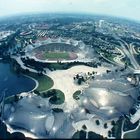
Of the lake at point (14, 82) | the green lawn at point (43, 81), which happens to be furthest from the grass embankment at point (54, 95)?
the lake at point (14, 82)

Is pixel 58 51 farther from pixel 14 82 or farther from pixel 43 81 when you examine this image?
pixel 14 82

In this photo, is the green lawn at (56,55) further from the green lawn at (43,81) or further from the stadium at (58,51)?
the green lawn at (43,81)

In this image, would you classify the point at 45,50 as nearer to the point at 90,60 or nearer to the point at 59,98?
the point at 90,60

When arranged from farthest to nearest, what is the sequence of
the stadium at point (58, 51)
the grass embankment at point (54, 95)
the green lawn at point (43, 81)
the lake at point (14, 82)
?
the stadium at point (58, 51)
the green lawn at point (43, 81)
the lake at point (14, 82)
the grass embankment at point (54, 95)

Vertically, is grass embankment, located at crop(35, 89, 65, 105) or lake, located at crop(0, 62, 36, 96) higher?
grass embankment, located at crop(35, 89, 65, 105)

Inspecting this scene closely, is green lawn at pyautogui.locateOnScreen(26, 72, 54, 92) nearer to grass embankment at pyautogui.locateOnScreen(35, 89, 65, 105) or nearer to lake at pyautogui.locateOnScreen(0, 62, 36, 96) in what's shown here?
lake at pyautogui.locateOnScreen(0, 62, 36, 96)

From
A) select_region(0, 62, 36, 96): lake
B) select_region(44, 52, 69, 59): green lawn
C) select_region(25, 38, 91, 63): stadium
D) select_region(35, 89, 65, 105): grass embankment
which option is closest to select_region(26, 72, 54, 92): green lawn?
select_region(0, 62, 36, 96): lake
